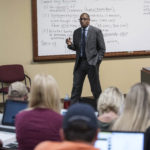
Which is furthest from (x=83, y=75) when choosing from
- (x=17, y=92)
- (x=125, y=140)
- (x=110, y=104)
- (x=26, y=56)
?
(x=125, y=140)

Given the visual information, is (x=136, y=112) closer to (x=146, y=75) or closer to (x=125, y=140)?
(x=125, y=140)

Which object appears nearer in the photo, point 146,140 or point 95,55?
point 146,140

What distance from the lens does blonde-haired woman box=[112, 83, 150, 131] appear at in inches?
90.1

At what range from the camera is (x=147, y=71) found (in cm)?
552

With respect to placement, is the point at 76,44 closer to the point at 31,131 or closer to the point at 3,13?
the point at 3,13

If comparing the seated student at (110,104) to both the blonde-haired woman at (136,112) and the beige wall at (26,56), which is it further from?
the beige wall at (26,56)

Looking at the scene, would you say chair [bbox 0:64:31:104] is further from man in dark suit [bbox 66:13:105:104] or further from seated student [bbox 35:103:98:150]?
seated student [bbox 35:103:98:150]

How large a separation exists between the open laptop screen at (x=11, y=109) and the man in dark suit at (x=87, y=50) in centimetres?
271

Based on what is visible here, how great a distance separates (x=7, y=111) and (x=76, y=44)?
287cm

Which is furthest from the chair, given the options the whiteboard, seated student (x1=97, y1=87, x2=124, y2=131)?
seated student (x1=97, y1=87, x2=124, y2=131)

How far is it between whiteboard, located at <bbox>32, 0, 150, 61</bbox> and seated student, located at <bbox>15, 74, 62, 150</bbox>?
376 centimetres

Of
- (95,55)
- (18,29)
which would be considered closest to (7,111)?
(95,55)

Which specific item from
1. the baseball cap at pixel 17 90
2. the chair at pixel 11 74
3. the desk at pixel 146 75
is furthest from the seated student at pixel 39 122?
the chair at pixel 11 74

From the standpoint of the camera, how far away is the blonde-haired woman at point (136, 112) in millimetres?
2289
